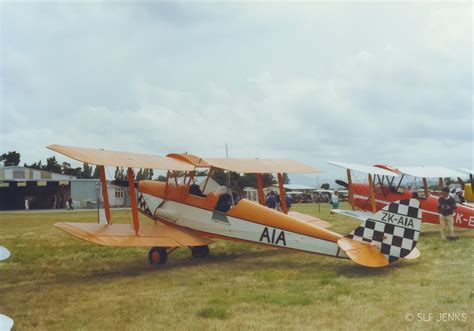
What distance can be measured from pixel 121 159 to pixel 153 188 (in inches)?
67.9

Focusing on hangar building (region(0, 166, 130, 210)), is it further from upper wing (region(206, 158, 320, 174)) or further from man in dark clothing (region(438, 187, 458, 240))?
man in dark clothing (region(438, 187, 458, 240))

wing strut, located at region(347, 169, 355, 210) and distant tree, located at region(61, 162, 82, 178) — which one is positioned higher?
distant tree, located at region(61, 162, 82, 178)

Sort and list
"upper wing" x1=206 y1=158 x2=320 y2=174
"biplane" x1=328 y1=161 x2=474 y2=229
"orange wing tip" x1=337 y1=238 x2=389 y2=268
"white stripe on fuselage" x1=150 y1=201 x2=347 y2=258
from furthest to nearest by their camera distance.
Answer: "biplane" x1=328 y1=161 x2=474 y2=229 → "upper wing" x1=206 y1=158 x2=320 y2=174 → "white stripe on fuselage" x1=150 y1=201 x2=347 y2=258 → "orange wing tip" x1=337 y1=238 x2=389 y2=268

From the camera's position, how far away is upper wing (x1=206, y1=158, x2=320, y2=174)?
9137 mm

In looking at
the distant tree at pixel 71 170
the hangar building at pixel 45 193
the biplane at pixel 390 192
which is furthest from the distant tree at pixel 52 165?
the biplane at pixel 390 192

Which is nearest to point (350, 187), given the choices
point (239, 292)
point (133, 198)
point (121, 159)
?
point (133, 198)

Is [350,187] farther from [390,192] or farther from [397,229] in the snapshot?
[397,229]

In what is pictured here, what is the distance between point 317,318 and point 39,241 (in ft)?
31.8

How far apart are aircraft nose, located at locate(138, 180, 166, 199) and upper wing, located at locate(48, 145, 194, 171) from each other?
2.37 feet

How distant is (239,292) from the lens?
6066 millimetres

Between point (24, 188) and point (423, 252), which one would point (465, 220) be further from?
point (24, 188)

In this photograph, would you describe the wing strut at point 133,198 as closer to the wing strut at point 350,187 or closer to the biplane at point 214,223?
the biplane at point 214,223

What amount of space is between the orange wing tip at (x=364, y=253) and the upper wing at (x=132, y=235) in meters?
2.77

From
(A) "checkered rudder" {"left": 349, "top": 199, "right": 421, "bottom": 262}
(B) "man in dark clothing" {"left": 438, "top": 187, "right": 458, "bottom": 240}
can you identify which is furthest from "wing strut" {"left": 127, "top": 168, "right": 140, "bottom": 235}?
(B) "man in dark clothing" {"left": 438, "top": 187, "right": 458, "bottom": 240}
